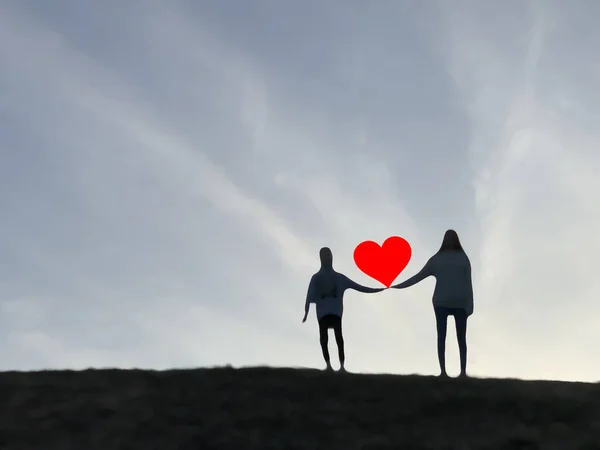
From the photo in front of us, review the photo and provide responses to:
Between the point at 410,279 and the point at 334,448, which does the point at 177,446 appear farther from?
the point at 410,279

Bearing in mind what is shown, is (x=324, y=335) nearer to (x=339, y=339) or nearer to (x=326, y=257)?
(x=339, y=339)

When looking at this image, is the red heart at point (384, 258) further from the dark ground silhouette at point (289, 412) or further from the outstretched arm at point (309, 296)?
the dark ground silhouette at point (289, 412)

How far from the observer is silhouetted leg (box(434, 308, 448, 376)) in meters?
14.9

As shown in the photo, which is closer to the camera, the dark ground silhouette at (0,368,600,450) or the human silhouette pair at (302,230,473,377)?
the dark ground silhouette at (0,368,600,450)

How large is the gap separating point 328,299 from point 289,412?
3.59m

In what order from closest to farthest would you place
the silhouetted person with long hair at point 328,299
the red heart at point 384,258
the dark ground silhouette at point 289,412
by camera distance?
the dark ground silhouette at point 289,412, the silhouetted person with long hair at point 328,299, the red heart at point 384,258

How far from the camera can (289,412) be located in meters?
12.9

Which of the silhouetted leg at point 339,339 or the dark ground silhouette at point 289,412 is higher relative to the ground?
the silhouetted leg at point 339,339

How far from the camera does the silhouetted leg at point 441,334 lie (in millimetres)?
14914

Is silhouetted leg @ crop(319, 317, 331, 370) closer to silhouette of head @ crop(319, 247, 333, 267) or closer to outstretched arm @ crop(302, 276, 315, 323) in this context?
outstretched arm @ crop(302, 276, 315, 323)

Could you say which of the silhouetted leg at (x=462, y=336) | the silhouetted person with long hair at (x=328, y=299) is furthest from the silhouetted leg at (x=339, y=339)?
the silhouetted leg at (x=462, y=336)

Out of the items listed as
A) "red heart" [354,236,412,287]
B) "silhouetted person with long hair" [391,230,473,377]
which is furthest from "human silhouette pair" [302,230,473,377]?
"red heart" [354,236,412,287]

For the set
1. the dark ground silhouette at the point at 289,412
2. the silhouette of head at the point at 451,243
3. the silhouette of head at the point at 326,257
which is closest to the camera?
the dark ground silhouette at the point at 289,412

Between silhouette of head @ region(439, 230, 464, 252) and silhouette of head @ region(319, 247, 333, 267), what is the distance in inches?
85.1
